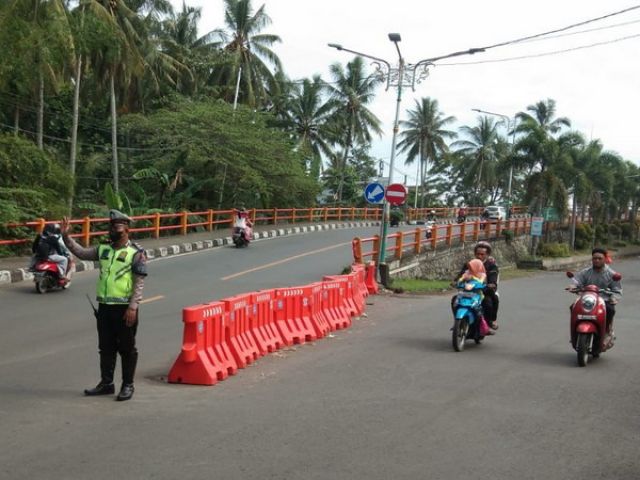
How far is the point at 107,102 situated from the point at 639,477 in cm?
3984

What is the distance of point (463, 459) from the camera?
5293 mm

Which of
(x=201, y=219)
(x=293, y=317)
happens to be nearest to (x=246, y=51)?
(x=201, y=219)

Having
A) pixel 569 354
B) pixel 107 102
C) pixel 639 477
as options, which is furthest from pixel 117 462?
pixel 107 102

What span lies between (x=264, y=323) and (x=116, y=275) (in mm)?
3376

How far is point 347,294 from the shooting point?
1403 cm

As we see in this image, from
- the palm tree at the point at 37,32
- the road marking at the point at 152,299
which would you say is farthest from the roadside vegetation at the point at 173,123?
the road marking at the point at 152,299

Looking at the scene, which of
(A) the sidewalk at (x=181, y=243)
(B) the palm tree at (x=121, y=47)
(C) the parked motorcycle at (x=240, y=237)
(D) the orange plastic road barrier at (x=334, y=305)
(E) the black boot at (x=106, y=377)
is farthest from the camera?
(C) the parked motorcycle at (x=240, y=237)

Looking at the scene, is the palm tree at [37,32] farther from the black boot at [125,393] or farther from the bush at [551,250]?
the bush at [551,250]

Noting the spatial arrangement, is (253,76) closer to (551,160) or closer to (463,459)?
(551,160)

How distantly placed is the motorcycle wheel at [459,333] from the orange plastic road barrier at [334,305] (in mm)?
2641

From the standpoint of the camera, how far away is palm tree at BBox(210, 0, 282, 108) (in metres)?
44.1

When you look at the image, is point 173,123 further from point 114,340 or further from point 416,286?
point 114,340

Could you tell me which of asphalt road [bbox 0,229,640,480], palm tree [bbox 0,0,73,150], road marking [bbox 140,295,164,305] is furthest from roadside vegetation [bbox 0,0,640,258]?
asphalt road [bbox 0,229,640,480]

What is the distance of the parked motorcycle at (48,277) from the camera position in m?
14.4
